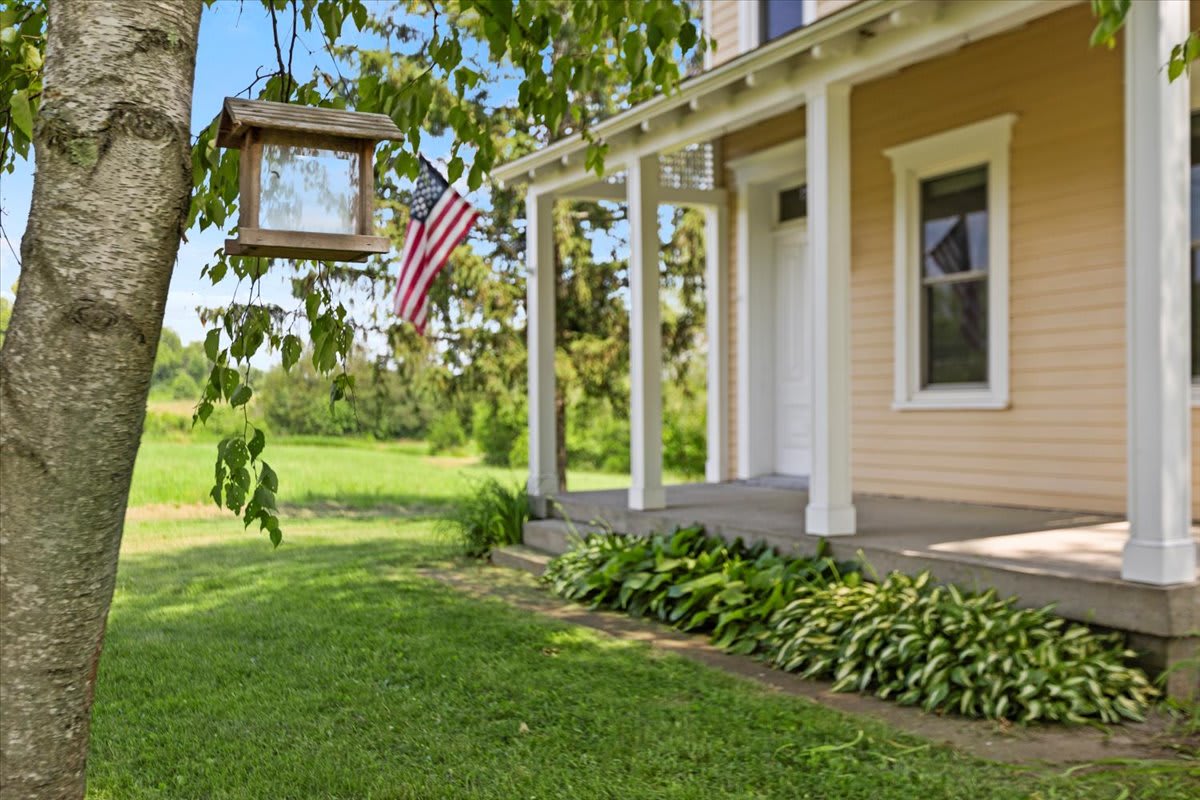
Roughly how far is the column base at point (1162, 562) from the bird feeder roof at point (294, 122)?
3.45 m

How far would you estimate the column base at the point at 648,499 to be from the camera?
7539 mm

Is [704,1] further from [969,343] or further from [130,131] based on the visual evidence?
[130,131]

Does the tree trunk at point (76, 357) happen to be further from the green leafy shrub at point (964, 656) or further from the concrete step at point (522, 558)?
the concrete step at point (522, 558)

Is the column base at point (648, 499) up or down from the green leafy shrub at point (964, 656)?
up

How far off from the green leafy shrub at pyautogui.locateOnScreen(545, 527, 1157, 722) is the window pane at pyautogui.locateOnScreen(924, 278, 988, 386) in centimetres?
236

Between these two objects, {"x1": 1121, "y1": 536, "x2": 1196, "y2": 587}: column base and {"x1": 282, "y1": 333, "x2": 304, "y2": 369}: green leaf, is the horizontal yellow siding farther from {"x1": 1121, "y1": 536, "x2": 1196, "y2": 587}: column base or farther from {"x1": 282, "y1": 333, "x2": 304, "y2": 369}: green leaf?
{"x1": 282, "y1": 333, "x2": 304, "y2": 369}: green leaf

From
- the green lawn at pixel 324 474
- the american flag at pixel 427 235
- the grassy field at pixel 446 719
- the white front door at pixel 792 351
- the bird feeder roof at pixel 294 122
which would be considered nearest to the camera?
the bird feeder roof at pixel 294 122

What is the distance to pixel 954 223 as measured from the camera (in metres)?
7.58

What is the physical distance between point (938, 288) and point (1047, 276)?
94 cm

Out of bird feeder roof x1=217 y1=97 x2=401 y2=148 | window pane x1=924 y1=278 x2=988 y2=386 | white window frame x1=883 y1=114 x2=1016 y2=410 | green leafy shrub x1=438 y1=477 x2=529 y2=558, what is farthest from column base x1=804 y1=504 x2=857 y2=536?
bird feeder roof x1=217 y1=97 x2=401 y2=148

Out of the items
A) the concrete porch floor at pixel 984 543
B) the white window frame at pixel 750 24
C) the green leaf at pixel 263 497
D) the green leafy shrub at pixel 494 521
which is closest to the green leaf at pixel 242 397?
the green leaf at pixel 263 497

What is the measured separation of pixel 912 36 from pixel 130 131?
4.65m

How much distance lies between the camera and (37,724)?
1882 mm

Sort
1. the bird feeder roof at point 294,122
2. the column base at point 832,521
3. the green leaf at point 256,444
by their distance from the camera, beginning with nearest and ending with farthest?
the bird feeder roof at point 294,122
the green leaf at point 256,444
the column base at point 832,521
